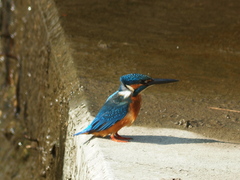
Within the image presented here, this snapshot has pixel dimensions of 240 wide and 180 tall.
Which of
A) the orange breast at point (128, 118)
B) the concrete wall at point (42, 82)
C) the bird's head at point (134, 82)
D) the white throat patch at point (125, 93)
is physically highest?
the bird's head at point (134, 82)

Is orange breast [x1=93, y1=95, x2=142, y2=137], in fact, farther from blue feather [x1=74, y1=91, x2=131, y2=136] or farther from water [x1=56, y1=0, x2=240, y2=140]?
water [x1=56, y1=0, x2=240, y2=140]

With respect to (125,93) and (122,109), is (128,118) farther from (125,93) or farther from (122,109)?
(125,93)

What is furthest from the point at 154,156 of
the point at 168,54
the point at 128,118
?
the point at 168,54

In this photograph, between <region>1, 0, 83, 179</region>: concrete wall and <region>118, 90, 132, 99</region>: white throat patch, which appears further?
<region>1, 0, 83, 179</region>: concrete wall

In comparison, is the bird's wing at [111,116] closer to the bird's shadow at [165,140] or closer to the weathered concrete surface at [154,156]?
the weathered concrete surface at [154,156]

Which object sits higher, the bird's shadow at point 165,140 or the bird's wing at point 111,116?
the bird's wing at point 111,116

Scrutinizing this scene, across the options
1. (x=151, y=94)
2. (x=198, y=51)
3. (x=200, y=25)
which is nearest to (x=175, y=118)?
(x=151, y=94)

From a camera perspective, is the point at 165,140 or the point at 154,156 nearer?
the point at 154,156

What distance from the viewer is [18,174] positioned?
7.56 meters

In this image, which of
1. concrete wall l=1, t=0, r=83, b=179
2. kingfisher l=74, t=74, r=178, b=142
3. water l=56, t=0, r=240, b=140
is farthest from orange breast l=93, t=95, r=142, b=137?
concrete wall l=1, t=0, r=83, b=179

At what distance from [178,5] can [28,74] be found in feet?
7.68

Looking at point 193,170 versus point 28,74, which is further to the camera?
point 28,74

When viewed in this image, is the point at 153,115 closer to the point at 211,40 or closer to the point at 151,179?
the point at 151,179

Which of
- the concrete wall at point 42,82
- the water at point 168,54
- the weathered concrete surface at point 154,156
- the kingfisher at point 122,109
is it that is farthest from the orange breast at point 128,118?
the concrete wall at point 42,82
